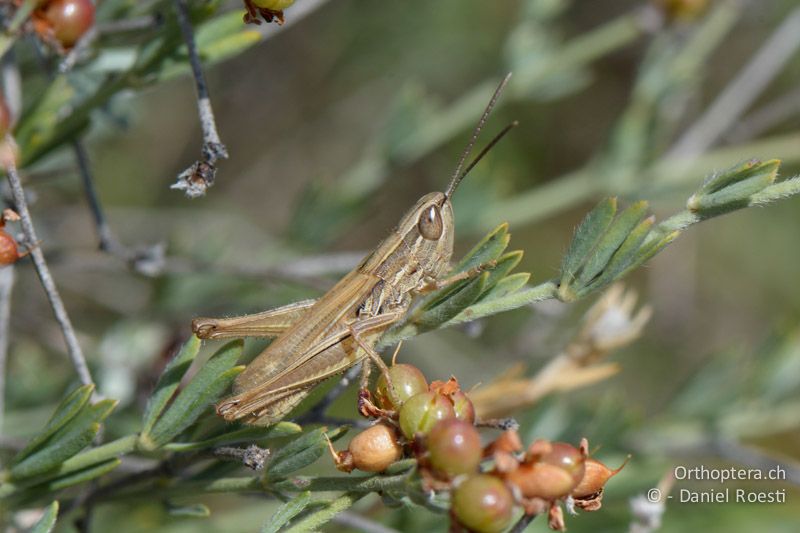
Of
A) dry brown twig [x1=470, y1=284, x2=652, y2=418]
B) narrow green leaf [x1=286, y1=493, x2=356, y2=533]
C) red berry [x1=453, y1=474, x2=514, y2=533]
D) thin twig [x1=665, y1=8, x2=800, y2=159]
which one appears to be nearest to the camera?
red berry [x1=453, y1=474, x2=514, y2=533]

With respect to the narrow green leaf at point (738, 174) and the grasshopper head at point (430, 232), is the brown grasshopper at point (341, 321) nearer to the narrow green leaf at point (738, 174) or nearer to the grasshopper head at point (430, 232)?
the grasshopper head at point (430, 232)

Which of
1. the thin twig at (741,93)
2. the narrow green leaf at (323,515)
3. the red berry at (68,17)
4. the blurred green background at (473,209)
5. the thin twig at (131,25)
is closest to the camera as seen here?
the narrow green leaf at (323,515)

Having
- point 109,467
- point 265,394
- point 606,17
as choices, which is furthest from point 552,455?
point 606,17

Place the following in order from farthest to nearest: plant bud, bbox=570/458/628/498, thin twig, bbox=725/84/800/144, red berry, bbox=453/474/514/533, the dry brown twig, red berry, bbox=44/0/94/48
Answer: thin twig, bbox=725/84/800/144, the dry brown twig, red berry, bbox=44/0/94/48, plant bud, bbox=570/458/628/498, red berry, bbox=453/474/514/533

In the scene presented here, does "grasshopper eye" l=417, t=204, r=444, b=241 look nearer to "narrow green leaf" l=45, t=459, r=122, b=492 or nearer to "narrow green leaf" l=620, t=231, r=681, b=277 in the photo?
"narrow green leaf" l=620, t=231, r=681, b=277

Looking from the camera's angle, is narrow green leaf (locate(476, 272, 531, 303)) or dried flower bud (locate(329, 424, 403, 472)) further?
narrow green leaf (locate(476, 272, 531, 303))

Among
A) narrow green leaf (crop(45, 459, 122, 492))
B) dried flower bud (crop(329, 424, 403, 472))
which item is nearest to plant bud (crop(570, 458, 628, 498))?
dried flower bud (crop(329, 424, 403, 472))

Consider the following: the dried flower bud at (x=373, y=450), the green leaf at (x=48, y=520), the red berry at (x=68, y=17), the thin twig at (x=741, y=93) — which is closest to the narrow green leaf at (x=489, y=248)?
the dried flower bud at (x=373, y=450)

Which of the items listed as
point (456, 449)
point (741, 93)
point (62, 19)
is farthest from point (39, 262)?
point (741, 93)
